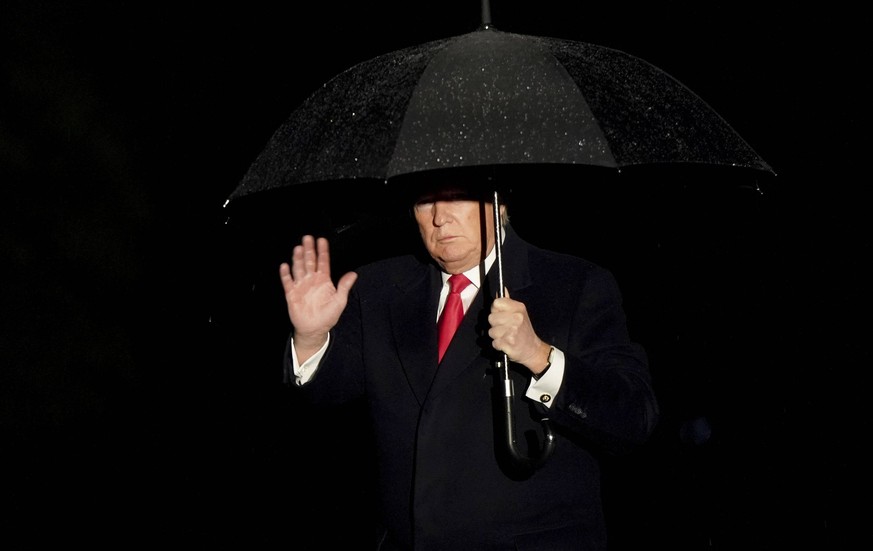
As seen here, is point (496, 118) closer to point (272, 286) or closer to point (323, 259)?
point (323, 259)

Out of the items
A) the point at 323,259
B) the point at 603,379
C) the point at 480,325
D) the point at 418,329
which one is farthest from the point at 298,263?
the point at 603,379

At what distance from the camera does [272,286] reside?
413cm

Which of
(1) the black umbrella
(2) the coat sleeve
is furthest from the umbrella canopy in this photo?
A: (2) the coat sleeve

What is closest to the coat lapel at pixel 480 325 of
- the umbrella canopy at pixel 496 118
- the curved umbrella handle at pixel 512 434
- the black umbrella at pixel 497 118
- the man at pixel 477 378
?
the man at pixel 477 378

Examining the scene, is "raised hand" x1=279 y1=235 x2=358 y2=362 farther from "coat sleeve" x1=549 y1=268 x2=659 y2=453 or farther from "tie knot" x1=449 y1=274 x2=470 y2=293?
"coat sleeve" x1=549 y1=268 x2=659 y2=453

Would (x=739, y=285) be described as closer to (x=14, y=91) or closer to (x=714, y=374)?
(x=714, y=374)

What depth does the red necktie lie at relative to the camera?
2.79m

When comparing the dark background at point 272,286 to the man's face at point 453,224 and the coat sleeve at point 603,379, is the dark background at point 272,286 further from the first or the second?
the coat sleeve at point 603,379

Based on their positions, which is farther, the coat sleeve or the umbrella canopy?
the coat sleeve

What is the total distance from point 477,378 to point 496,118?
777mm

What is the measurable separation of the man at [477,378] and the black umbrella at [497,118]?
153 millimetres

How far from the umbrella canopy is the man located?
15.9 inches

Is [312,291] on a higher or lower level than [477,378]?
higher

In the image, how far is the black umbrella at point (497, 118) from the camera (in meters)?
2.16
